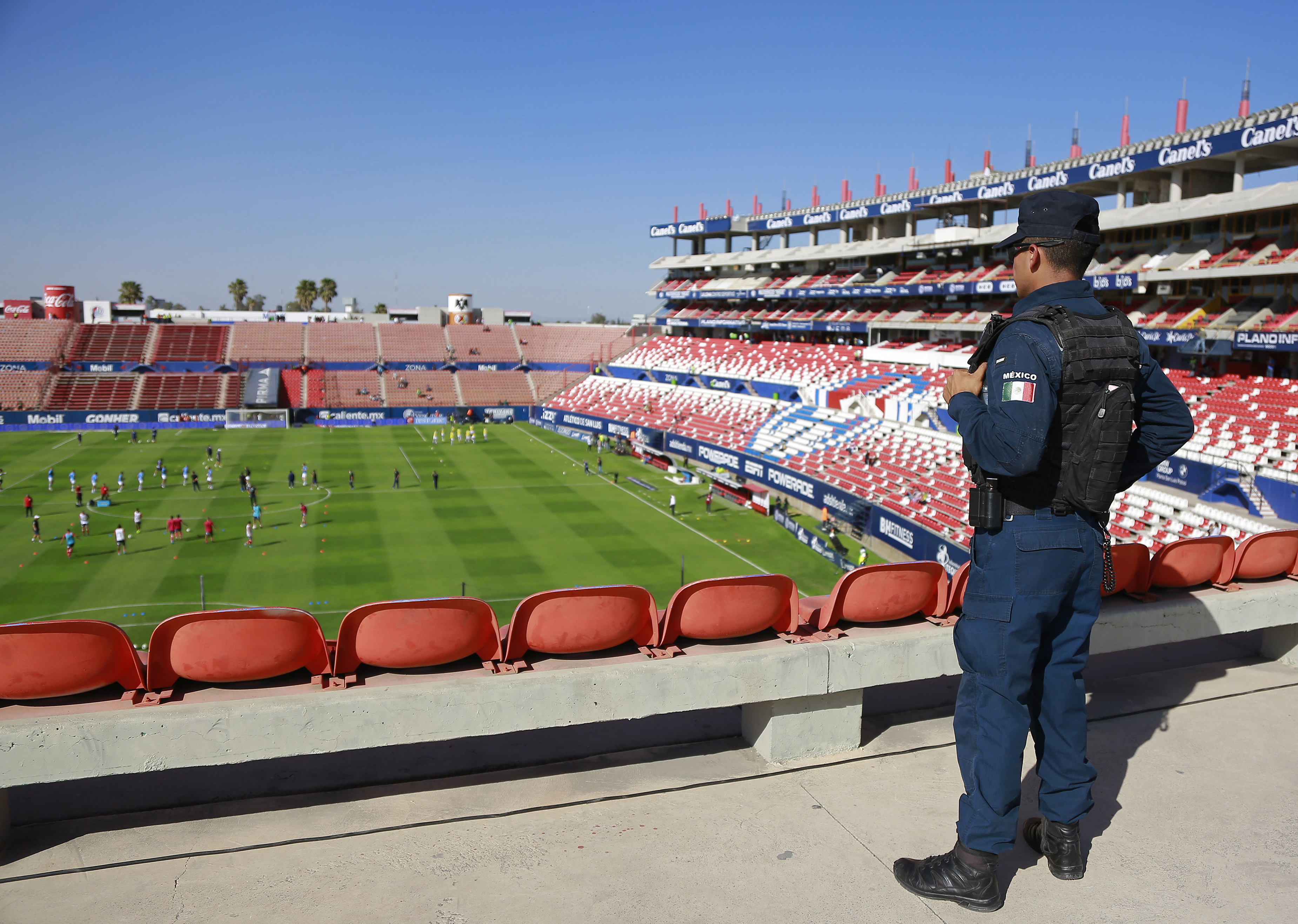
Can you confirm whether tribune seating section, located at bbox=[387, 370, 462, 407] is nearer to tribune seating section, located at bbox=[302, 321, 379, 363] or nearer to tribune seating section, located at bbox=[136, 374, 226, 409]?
tribune seating section, located at bbox=[302, 321, 379, 363]

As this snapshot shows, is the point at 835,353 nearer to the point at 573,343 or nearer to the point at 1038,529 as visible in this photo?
the point at 573,343

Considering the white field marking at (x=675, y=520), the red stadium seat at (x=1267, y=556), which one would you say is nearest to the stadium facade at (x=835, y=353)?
the white field marking at (x=675, y=520)

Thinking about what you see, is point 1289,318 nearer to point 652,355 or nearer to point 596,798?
point 596,798

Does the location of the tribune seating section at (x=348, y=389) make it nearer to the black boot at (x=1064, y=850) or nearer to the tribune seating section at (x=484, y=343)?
the tribune seating section at (x=484, y=343)

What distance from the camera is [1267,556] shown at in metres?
5.99

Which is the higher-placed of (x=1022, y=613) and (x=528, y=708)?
(x=1022, y=613)

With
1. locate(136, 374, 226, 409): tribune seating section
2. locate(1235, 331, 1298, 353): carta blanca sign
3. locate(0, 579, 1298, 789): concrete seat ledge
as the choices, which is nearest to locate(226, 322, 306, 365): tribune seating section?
locate(136, 374, 226, 409): tribune seating section

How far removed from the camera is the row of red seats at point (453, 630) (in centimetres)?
400

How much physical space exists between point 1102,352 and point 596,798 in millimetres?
2973

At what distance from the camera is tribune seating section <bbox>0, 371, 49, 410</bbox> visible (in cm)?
6138

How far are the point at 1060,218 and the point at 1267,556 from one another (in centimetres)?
411

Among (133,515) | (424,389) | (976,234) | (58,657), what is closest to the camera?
(58,657)

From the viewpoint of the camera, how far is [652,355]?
73500 mm

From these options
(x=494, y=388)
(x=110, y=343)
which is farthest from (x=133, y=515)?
(x=110, y=343)
